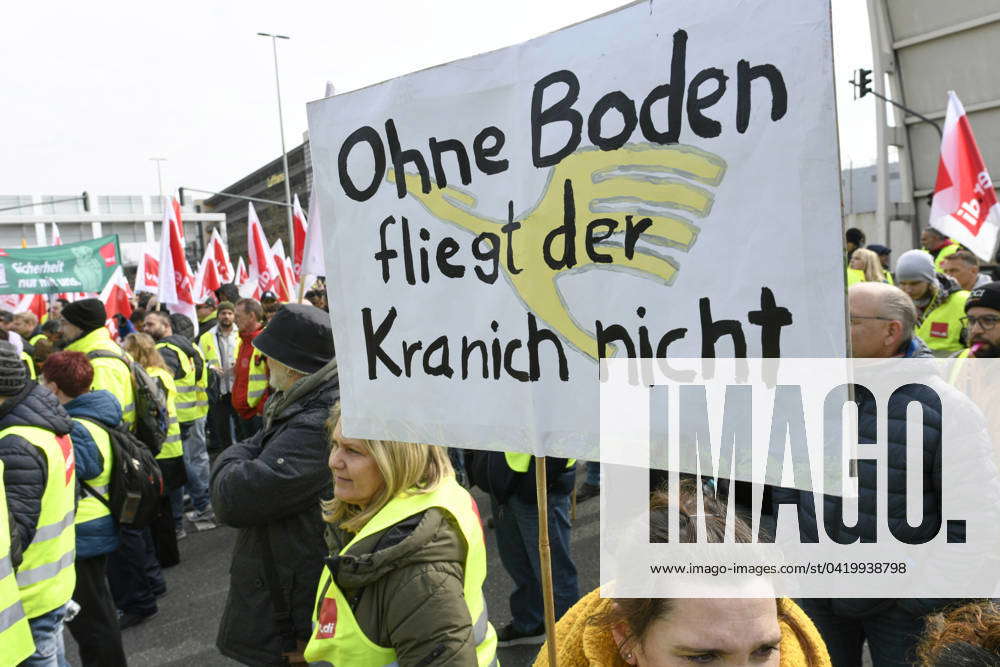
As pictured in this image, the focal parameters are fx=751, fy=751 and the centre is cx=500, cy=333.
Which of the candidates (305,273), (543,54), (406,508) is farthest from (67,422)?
(305,273)

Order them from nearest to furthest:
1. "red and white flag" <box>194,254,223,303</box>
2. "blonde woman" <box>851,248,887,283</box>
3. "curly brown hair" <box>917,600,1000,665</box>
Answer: "curly brown hair" <box>917,600,1000,665</box> → "blonde woman" <box>851,248,887,283</box> → "red and white flag" <box>194,254,223,303</box>

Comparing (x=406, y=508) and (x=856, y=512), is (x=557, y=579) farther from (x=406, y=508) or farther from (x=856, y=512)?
(x=406, y=508)

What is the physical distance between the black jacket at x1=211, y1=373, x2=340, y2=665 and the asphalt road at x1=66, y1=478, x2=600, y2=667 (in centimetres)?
161

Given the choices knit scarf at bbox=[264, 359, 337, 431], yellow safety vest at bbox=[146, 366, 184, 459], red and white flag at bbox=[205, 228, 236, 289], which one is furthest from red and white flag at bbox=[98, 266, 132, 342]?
knit scarf at bbox=[264, 359, 337, 431]

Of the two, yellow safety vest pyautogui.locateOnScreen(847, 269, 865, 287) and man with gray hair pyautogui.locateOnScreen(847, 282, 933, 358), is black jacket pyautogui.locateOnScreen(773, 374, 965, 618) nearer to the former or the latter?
man with gray hair pyautogui.locateOnScreen(847, 282, 933, 358)

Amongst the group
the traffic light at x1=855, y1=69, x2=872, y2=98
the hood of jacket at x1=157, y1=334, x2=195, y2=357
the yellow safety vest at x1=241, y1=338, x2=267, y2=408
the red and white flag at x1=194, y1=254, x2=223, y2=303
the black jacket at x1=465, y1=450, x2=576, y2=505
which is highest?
the traffic light at x1=855, y1=69, x2=872, y2=98

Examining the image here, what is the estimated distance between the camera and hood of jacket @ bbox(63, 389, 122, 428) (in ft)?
12.0

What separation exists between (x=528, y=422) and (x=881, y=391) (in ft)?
4.32

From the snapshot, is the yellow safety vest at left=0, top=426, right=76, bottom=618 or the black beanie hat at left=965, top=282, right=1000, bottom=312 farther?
the black beanie hat at left=965, top=282, right=1000, bottom=312

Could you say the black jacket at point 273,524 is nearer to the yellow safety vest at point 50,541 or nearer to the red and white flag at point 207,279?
the yellow safety vest at point 50,541

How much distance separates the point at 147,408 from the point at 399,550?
3.56 meters

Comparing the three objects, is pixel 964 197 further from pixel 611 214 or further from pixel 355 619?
pixel 355 619

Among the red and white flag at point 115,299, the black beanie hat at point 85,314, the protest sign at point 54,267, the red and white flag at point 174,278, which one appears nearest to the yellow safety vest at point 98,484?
the black beanie hat at point 85,314

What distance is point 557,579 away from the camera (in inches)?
146
